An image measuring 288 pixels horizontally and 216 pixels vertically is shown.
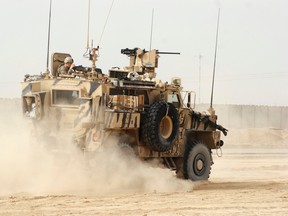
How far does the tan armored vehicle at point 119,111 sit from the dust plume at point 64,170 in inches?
11.7

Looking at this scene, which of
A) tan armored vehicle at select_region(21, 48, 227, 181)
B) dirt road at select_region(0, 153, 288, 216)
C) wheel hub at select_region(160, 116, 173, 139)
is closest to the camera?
dirt road at select_region(0, 153, 288, 216)

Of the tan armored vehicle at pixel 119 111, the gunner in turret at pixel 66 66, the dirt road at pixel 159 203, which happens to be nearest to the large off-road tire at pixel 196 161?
the tan armored vehicle at pixel 119 111

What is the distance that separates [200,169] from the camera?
16031 mm

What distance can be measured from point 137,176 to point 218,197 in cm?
263

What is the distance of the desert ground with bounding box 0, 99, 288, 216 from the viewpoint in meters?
10.2

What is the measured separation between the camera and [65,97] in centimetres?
1355

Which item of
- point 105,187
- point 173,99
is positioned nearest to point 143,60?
point 173,99

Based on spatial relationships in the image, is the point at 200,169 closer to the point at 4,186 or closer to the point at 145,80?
the point at 145,80

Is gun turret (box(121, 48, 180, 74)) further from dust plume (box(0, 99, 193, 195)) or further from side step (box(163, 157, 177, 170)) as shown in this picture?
dust plume (box(0, 99, 193, 195))

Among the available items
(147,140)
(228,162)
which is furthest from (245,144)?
(147,140)

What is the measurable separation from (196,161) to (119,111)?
3459mm

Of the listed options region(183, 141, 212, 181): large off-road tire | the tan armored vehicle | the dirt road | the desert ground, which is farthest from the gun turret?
the dirt road

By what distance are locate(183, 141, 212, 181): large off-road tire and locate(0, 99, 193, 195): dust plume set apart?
0.89 meters

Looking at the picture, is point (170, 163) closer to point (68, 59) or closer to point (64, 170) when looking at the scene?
point (64, 170)
